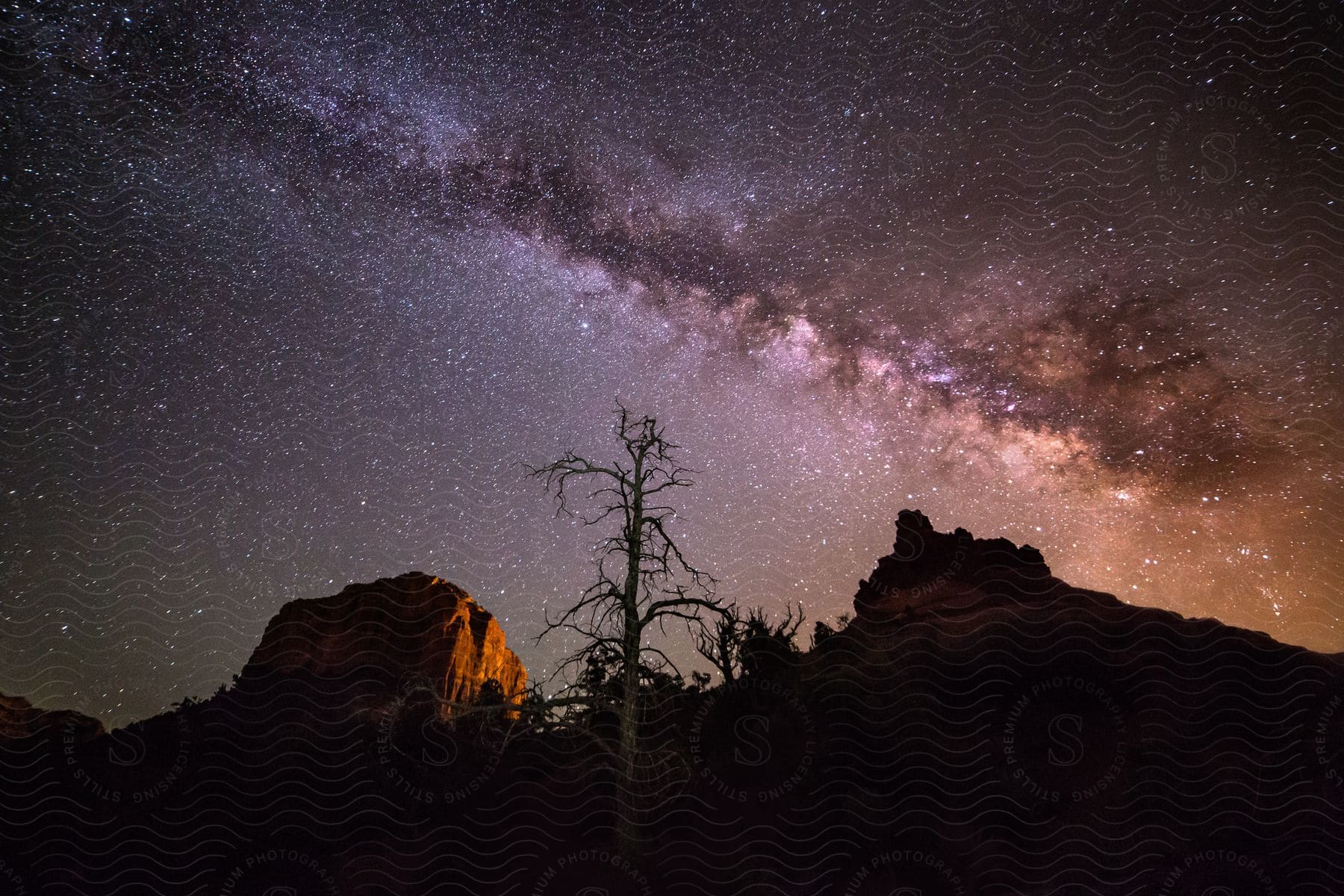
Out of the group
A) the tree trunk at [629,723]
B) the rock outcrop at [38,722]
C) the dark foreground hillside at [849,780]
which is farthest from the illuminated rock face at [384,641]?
the tree trunk at [629,723]

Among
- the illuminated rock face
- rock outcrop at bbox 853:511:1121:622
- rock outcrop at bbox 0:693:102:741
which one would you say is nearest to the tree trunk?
rock outcrop at bbox 853:511:1121:622

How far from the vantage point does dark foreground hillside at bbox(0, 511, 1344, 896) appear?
39.7 feet

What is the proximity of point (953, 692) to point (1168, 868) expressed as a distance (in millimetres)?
4899

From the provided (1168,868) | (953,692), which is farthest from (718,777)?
(1168,868)

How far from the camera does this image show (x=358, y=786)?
65.9 ft

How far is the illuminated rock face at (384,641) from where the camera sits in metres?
26.3

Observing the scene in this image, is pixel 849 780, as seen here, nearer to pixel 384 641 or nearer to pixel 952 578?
pixel 952 578

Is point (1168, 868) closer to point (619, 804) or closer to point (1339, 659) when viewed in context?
point (1339, 659)

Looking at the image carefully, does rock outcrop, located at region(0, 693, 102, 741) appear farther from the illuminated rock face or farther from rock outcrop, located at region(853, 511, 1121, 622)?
rock outcrop, located at region(853, 511, 1121, 622)

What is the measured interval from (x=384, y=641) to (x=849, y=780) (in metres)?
21.6

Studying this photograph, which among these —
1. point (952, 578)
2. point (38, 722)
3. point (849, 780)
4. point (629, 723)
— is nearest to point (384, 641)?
point (38, 722)

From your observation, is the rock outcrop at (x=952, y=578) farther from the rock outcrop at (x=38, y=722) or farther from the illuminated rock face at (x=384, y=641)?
the rock outcrop at (x=38, y=722)

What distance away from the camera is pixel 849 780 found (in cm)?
1445

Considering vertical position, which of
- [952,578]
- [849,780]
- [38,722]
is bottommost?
[38,722]
